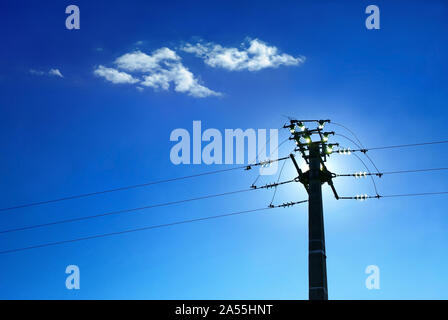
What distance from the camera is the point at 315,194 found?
58.1 feet

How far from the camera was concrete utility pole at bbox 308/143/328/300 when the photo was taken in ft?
51.1

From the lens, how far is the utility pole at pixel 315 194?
51.6 ft

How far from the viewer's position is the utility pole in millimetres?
15719

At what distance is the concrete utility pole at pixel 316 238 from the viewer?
15.6 metres

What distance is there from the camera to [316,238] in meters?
16.5

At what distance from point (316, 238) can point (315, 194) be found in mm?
1919
